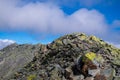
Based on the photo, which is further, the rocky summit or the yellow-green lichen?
the yellow-green lichen

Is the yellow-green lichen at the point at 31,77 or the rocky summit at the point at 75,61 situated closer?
the rocky summit at the point at 75,61

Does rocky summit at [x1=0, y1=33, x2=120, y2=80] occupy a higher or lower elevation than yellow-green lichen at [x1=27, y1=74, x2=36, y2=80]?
higher

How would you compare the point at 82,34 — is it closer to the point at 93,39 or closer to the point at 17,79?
the point at 93,39

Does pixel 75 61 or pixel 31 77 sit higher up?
pixel 75 61

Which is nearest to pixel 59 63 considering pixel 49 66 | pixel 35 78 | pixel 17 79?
pixel 49 66

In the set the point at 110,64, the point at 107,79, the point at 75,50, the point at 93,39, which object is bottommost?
the point at 107,79

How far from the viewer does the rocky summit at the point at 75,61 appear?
34.7 metres

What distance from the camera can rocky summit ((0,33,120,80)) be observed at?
34656 mm

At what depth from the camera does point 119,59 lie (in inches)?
1524

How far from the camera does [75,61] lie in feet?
124

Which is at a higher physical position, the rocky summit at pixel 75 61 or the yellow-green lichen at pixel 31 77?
the rocky summit at pixel 75 61

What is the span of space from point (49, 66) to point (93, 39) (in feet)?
31.2

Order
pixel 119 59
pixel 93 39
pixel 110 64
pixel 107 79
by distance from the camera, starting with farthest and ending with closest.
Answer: pixel 93 39 < pixel 119 59 < pixel 110 64 < pixel 107 79

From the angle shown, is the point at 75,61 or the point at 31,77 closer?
the point at 75,61
